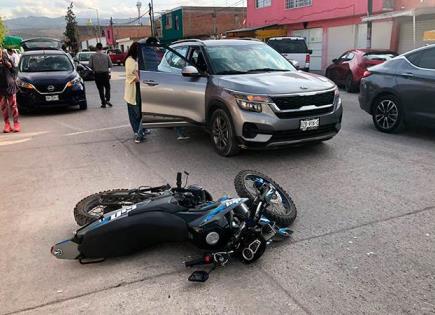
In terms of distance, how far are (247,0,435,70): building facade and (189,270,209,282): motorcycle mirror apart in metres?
17.2

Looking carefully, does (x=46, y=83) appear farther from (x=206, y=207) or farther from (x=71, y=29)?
(x=71, y=29)

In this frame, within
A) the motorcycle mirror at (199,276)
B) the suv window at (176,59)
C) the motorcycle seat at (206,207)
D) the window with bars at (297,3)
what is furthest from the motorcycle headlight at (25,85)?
the window with bars at (297,3)

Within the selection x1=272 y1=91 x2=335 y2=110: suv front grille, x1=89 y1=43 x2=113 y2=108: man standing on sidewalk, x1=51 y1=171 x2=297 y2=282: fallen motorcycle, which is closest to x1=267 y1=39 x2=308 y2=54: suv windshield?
x1=89 y1=43 x2=113 y2=108: man standing on sidewalk

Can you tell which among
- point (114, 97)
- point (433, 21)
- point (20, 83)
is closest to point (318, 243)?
point (20, 83)

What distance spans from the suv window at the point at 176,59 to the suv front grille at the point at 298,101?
84.7 inches

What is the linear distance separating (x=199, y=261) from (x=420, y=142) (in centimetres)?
543

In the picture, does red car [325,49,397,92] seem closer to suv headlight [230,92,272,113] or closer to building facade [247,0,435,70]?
building facade [247,0,435,70]

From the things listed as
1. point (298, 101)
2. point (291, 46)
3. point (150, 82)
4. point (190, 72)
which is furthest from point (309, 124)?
point (291, 46)

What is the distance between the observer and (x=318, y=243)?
12.7ft

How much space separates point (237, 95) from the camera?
6254 millimetres

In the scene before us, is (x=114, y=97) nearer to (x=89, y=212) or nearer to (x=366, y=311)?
(x=89, y=212)

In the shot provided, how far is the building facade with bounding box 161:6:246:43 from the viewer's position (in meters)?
51.3

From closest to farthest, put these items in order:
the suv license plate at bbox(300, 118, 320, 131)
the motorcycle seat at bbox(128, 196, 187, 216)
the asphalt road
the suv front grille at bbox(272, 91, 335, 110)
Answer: the asphalt road, the motorcycle seat at bbox(128, 196, 187, 216), the suv front grille at bbox(272, 91, 335, 110), the suv license plate at bbox(300, 118, 320, 131)

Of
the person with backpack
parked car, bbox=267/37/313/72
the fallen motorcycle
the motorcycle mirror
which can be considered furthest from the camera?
parked car, bbox=267/37/313/72
